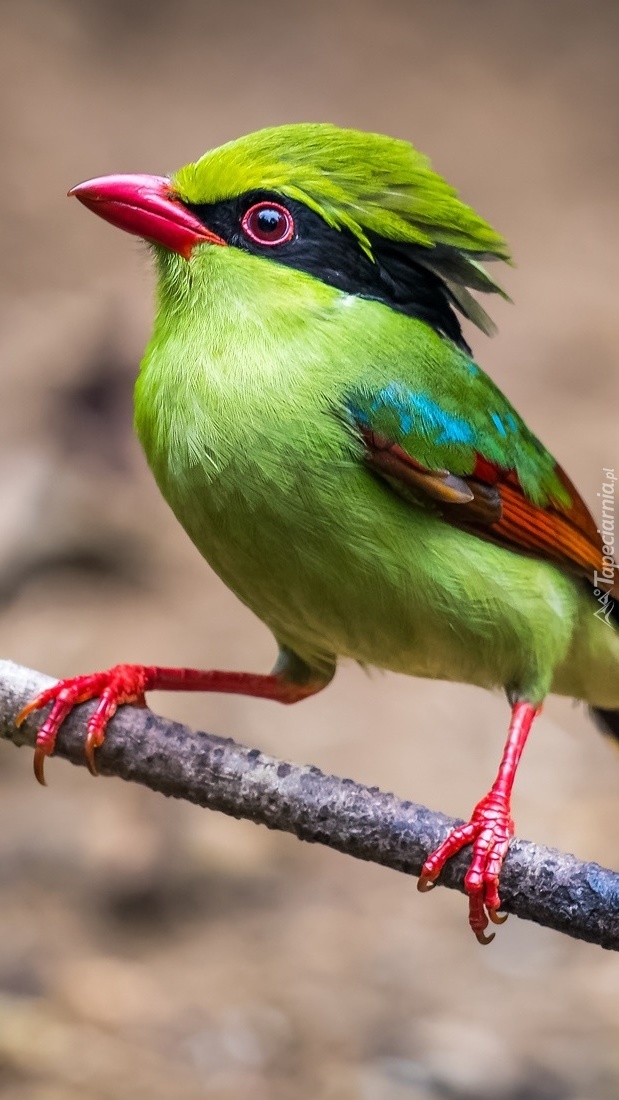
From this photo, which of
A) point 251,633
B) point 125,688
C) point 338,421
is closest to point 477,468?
point 338,421

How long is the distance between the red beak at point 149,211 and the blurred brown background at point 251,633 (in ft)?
0.75

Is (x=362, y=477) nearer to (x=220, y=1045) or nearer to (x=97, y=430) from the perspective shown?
(x=220, y=1045)

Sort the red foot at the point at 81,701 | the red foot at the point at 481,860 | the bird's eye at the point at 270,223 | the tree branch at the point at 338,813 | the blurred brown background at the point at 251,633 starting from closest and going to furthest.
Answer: the tree branch at the point at 338,813, the red foot at the point at 481,860, the bird's eye at the point at 270,223, the red foot at the point at 81,701, the blurred brown background at the point at 251,633

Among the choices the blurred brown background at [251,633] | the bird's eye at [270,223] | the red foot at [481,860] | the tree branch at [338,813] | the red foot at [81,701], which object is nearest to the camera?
the tree branch at [338,813]

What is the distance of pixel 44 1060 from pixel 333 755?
7.12 ft

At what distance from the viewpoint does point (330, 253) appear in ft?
9.84

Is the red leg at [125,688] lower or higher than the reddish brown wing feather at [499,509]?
lower

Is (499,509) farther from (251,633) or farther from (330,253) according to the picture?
(251,633)

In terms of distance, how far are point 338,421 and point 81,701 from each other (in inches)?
38.4

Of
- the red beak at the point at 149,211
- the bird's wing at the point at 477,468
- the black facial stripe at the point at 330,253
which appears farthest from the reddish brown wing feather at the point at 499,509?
the red beak at the point at 149,211

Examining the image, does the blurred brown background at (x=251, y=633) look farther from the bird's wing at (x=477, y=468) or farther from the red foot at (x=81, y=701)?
the red foot at (x=81, y=701)

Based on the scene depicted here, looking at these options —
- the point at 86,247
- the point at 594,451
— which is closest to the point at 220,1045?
the point at 594,451

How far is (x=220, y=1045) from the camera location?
15.8ft

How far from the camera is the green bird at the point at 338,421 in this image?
288 centimetres
